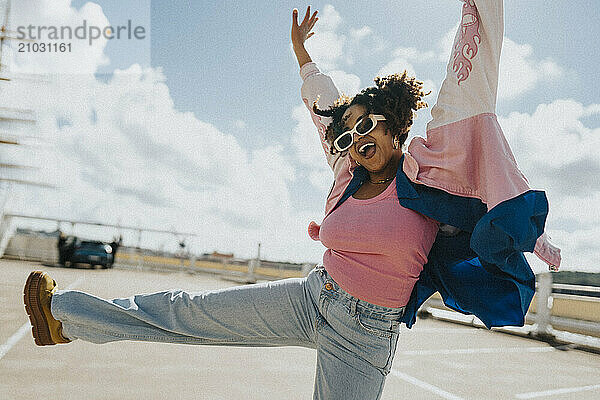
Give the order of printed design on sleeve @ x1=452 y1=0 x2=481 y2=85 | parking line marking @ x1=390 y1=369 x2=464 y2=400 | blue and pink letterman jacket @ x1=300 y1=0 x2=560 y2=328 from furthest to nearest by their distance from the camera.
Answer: parking line marking @ x1=390 y1=369 x2=464 y2=400 → printed design on sleeve @ x1=452 y1=0 x2=481 y2=85 → blue and pink letterman jacket @ x1=300 y1=0 x2=560 y2=328

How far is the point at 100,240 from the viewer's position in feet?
54.3

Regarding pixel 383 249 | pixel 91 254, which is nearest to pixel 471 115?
pixel 383 249

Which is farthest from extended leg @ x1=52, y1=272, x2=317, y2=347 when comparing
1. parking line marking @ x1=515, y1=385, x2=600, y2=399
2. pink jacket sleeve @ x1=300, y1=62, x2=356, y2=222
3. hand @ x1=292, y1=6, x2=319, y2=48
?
parking line marking @ x1=515, y1=385, x2=600, y2=399

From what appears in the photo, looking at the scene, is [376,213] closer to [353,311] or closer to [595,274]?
[353,311]

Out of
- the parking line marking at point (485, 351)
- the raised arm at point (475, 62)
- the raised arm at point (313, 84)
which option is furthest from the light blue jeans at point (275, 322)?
the parking line marking at point (485, 351)

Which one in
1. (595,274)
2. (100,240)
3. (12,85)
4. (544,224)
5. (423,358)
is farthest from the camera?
(12,85)

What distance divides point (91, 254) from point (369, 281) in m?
15.9

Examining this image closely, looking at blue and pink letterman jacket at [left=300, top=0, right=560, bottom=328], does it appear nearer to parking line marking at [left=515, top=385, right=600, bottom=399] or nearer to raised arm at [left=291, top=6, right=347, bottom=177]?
raised arm at [left=291, top=6, right=347, bottom=177]

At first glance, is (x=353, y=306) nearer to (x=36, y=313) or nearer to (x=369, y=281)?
(x=369, y=281)

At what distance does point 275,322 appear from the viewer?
75.9 inches

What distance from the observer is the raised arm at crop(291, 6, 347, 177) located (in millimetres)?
2303

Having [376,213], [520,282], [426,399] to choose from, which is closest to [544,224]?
[520,282]

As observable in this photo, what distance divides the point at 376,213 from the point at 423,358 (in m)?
3.90

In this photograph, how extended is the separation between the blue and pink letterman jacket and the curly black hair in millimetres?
148
